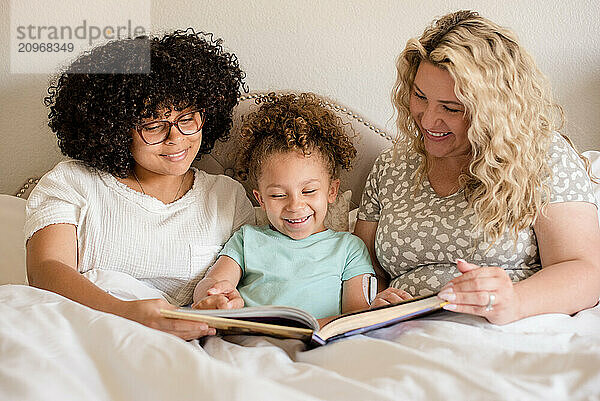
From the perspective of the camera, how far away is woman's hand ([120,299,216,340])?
4.67ft

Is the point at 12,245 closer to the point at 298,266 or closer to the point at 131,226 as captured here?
the point at 131,226

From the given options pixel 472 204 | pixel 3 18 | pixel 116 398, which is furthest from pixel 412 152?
pixel 3 18

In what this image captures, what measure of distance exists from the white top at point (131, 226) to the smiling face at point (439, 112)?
2.20 feet

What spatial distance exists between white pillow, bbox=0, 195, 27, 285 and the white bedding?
20.5 inches

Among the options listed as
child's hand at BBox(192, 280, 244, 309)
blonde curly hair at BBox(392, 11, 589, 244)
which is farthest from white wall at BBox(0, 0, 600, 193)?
child's hand at BBox(192, 280, 244, 309)

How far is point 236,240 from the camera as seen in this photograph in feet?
6.23

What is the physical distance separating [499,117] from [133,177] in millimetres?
1049

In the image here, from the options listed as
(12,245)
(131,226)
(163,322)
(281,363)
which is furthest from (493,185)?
(12,245)

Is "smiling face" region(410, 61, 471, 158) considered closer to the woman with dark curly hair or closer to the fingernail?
Result: the fingernail

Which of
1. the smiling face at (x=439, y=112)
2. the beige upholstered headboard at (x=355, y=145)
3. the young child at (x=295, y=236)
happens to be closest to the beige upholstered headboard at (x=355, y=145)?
the beige upholstered headboard at (x=355, y=145)

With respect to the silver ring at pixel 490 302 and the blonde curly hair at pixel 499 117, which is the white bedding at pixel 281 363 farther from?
the blonde curly hair at pixel 499 117

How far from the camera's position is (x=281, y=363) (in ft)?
4.30

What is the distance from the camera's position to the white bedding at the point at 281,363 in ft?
3.62

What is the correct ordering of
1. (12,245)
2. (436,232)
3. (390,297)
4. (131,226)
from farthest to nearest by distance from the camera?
1. (12,245)
2. (131,226)
3. (436,232)
4. (390,297)
